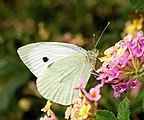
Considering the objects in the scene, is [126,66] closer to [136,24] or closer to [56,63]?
[56,63]

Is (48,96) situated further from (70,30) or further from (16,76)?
(70,30)

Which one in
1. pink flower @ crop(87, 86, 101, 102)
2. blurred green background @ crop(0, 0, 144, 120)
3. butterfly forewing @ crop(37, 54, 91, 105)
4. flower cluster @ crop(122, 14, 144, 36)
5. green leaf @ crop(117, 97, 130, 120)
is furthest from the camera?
blurred green background @ crop(0, 0, 144, 120)

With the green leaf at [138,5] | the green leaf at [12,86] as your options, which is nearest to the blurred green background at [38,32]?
the green leaf at [12,86]

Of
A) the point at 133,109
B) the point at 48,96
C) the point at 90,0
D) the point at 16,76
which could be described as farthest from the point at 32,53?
the point at 90,0

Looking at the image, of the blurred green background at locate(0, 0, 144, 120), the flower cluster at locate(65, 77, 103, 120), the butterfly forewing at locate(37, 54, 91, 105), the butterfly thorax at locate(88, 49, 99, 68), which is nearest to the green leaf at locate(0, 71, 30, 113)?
the blurred green background at locate(0, 0, 144, 120)

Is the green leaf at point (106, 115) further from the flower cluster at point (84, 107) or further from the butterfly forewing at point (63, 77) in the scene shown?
the butterfly forewing at point (63, 77)

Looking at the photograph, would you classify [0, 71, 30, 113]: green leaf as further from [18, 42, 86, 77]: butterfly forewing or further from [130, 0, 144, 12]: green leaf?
[130, 0, 144, 12]: green leaf
